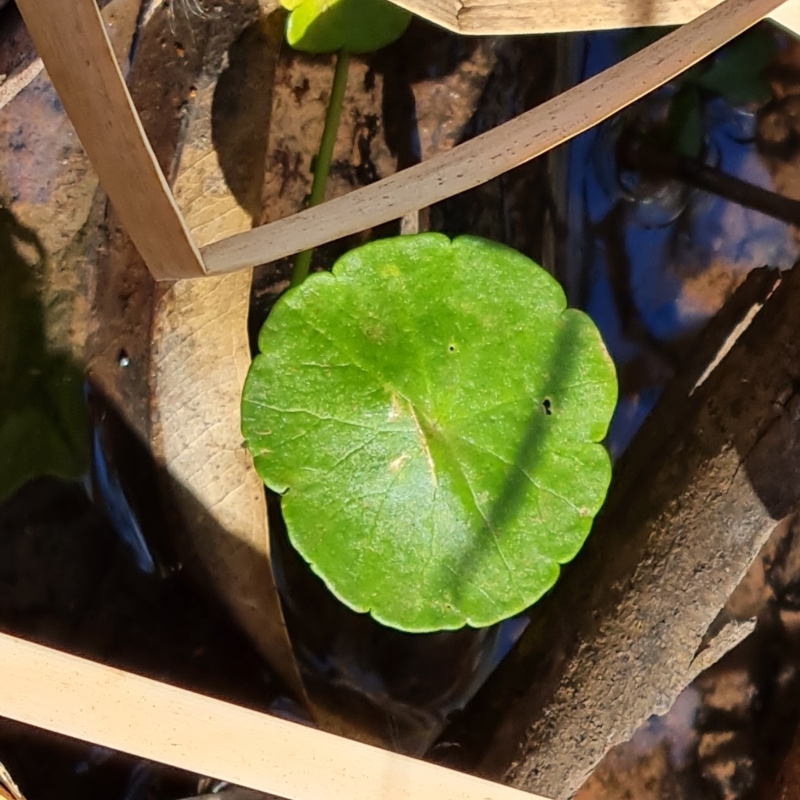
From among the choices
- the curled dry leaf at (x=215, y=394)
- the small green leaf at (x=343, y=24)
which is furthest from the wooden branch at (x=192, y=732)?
the small green leaf at (x=343, y=24)

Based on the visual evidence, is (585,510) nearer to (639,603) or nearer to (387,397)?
(639,603)

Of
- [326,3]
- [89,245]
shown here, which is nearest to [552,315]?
[326,3]

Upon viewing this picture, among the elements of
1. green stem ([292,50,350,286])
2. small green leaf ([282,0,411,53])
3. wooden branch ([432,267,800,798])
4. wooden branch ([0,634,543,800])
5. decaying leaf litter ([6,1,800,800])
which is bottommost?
wooden branch ([432,267,800,798])

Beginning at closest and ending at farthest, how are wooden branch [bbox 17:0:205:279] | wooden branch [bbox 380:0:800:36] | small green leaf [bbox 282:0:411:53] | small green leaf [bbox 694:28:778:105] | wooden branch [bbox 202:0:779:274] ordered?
wooden branch [bbox 17:0:205:279] < wooden branch [bbox 202:0:779:274] < wooden branch [bbox 380:0:800:36] < small green leaf [bbox 282:0:411:53] < small green leaf [bbox 694:28:778:105]

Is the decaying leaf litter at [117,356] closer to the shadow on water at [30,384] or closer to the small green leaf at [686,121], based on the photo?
the shadow on water at [30,384]

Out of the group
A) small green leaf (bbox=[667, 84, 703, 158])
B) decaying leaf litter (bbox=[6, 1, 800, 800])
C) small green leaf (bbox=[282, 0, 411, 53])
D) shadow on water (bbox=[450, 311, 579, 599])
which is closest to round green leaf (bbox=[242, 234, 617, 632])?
shadow on water (bbox=[450, 311, 579, 599])

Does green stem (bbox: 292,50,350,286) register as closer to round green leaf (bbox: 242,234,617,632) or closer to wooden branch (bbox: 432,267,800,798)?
round green leaf (bbox: 242,234,617,632)
